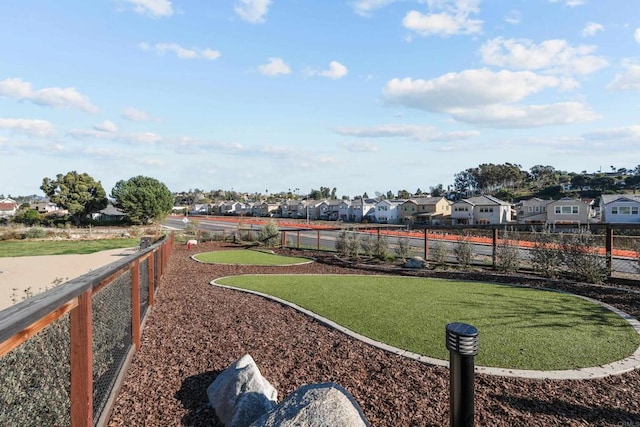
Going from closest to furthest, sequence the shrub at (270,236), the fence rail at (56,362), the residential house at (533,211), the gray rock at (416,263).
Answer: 1. the fence rail at (56,362)
2. the gray rock at (416,263)
3. the shrub at (270,236)
4. the residential house at (533,211)

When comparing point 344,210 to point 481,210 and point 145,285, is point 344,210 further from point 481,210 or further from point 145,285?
point 145,285

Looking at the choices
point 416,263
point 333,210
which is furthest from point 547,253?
point 333,210

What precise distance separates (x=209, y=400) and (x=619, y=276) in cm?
966

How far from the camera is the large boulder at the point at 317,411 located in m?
2.44

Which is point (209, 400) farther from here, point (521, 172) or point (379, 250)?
point (521, 172)

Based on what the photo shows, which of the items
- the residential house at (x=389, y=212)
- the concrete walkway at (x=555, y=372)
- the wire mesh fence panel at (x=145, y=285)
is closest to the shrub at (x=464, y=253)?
the concrete walkway at (x=555, y=372)

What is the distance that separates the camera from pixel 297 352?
4754 millimetres

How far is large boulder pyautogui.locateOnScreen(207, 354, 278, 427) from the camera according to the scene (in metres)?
3.11

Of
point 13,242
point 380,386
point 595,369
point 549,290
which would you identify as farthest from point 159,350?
point 13,242

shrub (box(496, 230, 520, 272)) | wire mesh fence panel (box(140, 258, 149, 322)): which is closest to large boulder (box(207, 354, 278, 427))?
wire mesh fence panel (box(140, 258, 149, 322))

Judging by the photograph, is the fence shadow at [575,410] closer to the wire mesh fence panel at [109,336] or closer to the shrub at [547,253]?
the wire mesh fence panel at [109,336]

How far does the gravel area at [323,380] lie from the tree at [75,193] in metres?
59.6

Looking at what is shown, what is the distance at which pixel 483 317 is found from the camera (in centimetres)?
A: 607

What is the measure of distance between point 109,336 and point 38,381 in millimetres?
1346
